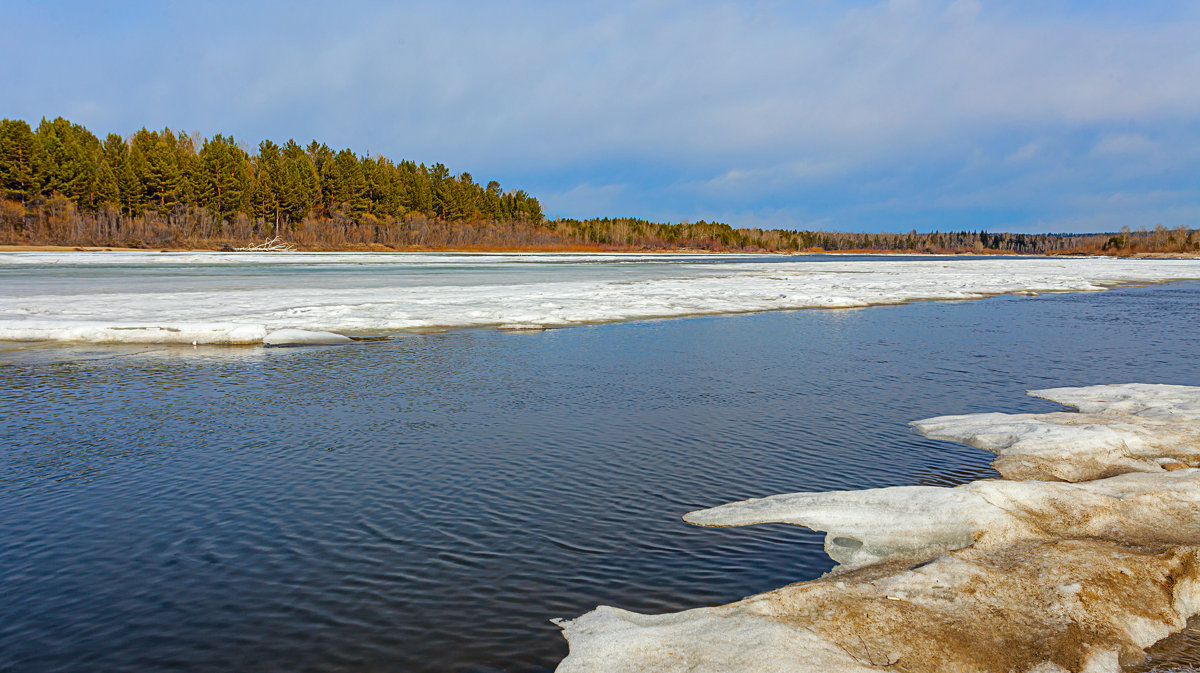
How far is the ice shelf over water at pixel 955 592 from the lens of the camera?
179 inches

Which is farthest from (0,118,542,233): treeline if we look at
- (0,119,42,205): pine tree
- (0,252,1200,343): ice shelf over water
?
(0,252,1200,343): ice shelf over water

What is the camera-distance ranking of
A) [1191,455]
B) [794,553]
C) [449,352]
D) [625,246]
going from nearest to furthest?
[794,553], [1191,455], [449,352], [625,246]

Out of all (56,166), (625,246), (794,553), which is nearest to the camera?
(794,553)

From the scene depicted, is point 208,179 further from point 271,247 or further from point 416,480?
point 416,480

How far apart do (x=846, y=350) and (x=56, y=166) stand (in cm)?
8996

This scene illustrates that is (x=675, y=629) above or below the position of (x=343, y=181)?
below

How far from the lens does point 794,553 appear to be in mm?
6332

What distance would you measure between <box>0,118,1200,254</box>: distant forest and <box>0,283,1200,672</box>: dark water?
7869 cm

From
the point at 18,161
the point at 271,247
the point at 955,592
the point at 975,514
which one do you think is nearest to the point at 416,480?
the point at 955,592

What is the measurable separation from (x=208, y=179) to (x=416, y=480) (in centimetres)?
9788

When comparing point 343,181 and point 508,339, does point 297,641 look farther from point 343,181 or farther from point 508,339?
point 343,181

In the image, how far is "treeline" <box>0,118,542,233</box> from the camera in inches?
3164

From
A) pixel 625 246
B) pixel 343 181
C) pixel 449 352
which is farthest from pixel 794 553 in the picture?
pixel 625 246

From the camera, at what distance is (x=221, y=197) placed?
95562mm
